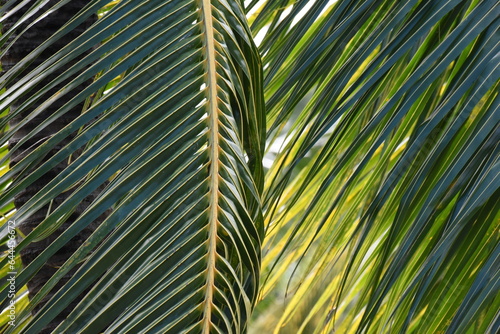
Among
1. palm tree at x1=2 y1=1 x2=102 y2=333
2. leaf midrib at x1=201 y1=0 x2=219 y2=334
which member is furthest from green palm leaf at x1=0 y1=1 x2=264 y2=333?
palm tree at x1=2 y1=1 x2=102 y2=333

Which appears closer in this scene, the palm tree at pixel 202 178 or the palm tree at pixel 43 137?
the palm tree at pixel 202 178

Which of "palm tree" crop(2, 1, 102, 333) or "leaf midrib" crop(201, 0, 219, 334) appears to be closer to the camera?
"leaf midrib" crop(201, 0, 219, 334)

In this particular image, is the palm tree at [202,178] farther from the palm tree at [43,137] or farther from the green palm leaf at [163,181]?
the palm tree at [43,137]

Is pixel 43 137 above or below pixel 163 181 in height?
above

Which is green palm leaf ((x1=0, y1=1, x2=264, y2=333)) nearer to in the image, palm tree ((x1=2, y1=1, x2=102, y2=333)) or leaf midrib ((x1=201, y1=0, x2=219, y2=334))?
leaf midrib ((x1=201, y1=0, x2=219, y2=334))

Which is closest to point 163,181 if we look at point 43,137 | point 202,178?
point 202,178

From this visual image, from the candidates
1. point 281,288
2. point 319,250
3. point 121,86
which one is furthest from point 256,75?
point 281,288

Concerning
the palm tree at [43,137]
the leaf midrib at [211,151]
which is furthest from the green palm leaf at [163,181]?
the palm tree at [43,137]

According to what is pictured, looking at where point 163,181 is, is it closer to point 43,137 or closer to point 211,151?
point 211,151

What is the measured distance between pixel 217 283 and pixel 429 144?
23 cm

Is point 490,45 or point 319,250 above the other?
point 490,45

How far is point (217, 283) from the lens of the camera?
317 millimetres

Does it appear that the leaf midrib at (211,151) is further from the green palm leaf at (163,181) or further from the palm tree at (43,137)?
the palm tree at (43,137)

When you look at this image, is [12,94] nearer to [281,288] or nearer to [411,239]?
[411,239]
